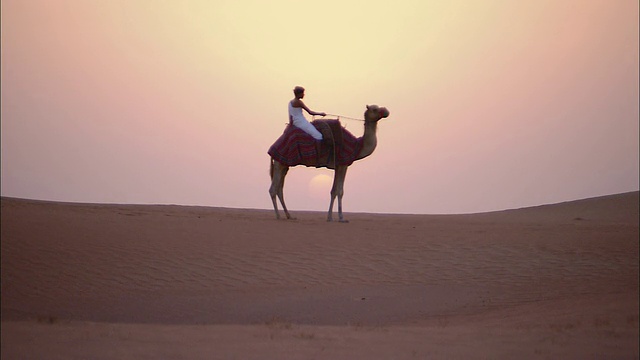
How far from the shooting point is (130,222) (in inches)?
548

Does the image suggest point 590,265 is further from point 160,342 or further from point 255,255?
point 160,342

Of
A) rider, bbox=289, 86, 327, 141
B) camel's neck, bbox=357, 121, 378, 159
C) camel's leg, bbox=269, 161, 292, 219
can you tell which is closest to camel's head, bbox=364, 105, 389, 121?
camel's neck, bbox=357, 121, 378, 159

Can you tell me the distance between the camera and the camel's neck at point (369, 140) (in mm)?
16906

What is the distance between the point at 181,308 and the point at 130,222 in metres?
4.40

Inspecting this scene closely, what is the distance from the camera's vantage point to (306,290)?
1123 centimetres

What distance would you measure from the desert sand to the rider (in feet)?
6.74

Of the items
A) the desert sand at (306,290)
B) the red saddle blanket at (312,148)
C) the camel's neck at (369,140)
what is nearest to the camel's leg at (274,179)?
the red saddle blanket at (312,148)

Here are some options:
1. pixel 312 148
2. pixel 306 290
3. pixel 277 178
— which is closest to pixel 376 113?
pixel 312 148

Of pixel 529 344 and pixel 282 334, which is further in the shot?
pixel 282 334

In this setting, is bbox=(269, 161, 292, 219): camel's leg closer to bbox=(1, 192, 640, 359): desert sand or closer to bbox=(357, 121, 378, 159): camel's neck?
bbox=(1, 192, 640, 359): desert sand

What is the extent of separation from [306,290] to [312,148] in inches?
217

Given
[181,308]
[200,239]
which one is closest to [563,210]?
[200,239]

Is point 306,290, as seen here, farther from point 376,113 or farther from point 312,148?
point 376,113

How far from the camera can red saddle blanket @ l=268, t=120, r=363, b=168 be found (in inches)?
639
